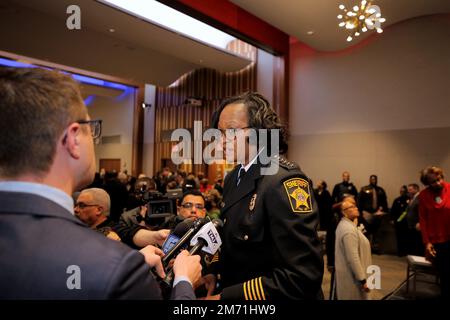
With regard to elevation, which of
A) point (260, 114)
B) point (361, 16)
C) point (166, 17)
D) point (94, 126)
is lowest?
point (94, 126)

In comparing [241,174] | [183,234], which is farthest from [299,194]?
[183,234]

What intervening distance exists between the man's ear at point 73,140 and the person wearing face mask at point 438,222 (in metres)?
3.69

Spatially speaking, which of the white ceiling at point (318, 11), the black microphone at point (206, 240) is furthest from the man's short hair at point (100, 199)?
the white ceiling at point (318, 11)

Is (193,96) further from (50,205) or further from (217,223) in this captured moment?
(50,205)

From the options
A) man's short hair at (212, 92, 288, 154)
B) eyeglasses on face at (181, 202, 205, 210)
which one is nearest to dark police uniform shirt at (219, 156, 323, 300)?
man's short hair at (212, 92, 288, 154)

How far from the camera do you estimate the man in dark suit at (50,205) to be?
54 cm

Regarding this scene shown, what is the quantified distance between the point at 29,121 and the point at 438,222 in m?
3.94

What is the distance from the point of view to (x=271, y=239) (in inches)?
45.8

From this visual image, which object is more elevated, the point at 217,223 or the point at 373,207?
the point at 217,223

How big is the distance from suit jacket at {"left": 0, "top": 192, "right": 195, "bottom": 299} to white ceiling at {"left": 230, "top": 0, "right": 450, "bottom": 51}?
535 cm

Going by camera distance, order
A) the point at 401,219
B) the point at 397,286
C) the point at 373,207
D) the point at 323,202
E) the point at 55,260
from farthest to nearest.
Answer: the point at 323,202
the point at 373,207
the point at 401,219
the point at 397,286
the point at 55,260

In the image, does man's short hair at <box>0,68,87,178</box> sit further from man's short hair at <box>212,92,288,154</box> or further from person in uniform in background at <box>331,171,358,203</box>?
person in uniform in background at <box>331,171,358,203</box>
